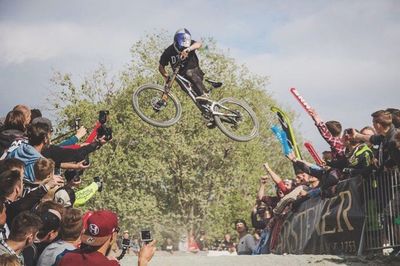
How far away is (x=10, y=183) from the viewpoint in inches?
261

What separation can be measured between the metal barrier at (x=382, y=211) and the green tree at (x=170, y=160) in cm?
2856

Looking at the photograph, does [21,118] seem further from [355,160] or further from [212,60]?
[212,60]

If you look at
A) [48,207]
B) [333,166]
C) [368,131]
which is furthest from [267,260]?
[48,207]

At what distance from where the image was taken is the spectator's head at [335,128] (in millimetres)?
11086

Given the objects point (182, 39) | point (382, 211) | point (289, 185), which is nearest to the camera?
point (382, 211)

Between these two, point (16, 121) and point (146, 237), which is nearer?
point (146, 237)

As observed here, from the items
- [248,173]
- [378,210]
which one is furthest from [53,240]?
[248,173]

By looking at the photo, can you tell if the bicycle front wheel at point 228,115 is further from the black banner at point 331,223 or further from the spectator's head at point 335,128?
the spectator's head at point 335,128

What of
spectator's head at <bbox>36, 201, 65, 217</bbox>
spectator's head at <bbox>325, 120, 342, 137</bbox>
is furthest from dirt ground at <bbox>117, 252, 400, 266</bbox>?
spectator's head at <bbox>36, 201, 65, 217</bbox>

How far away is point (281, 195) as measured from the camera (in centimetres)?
1336

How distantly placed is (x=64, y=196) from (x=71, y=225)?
2137 millimetres

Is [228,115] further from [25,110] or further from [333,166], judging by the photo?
[25,110]

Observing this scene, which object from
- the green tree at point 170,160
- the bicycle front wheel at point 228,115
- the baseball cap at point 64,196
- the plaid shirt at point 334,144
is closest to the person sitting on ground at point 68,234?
the baseball cap at point 64,196

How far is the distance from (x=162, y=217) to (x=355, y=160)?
3244 centimetres
